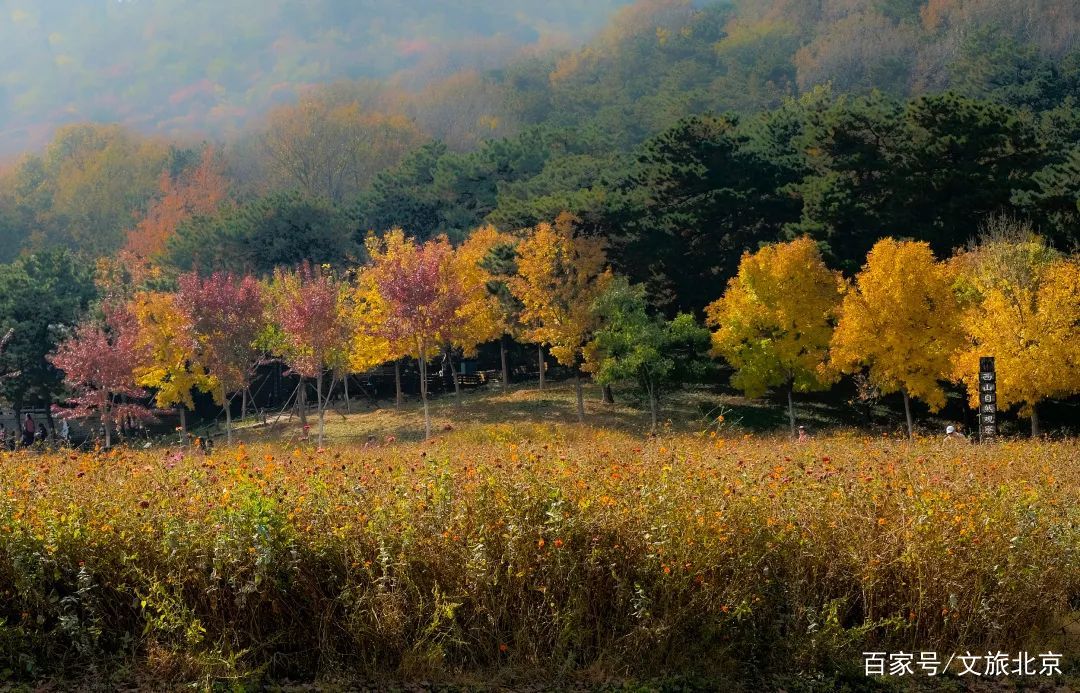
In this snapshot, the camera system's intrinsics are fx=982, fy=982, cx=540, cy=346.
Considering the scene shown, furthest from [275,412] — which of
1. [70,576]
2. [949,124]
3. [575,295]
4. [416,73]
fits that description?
[416,73]

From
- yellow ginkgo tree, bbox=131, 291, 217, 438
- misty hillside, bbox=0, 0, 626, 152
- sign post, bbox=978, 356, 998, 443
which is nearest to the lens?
sign post, bbox=978, 356, 998, 443

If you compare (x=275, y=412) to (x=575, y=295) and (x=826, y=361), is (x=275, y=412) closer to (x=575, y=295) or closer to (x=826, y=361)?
(x=575, y=295)

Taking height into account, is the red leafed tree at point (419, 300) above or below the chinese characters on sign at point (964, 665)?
above

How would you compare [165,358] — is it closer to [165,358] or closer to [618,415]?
[165,358]

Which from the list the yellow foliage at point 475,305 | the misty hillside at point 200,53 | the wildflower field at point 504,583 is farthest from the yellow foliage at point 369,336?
the misty hillside at point 200,53

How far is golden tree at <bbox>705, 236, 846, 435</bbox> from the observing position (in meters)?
35.1

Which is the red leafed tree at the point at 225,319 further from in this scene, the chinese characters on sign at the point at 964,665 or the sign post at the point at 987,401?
the chinese characters on sign at the point at 964,665

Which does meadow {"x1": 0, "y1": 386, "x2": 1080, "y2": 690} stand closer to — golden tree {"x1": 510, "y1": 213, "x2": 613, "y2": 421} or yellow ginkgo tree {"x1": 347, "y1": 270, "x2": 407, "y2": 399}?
golden tree {"x1": 510, "y1": 213, "x2": 613, "y2": 421}

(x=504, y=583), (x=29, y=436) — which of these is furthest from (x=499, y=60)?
(x=504, y=583)

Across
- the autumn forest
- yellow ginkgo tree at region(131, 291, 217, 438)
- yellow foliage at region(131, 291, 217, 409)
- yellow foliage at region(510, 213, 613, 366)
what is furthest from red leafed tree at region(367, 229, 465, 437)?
yellow foliage at region(131, 291, 217, 409)

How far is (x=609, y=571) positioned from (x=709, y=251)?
35.5m

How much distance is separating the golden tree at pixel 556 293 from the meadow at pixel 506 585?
98.4 feet

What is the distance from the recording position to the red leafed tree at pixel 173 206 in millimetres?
76750

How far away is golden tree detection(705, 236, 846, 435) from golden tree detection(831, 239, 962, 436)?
3.09 metres
